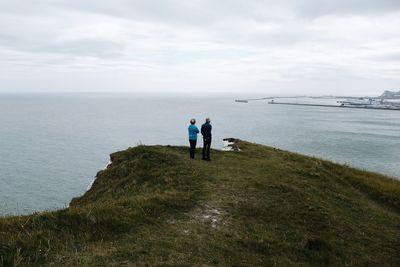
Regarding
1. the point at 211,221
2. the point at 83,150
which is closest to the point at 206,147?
the point at 211,221

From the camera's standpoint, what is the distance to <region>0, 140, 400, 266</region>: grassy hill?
10.9 m

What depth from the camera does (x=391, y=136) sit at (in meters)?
106

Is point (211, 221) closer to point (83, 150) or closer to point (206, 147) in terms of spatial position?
point (206, 147)

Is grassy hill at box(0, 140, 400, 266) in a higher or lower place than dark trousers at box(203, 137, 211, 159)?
lower

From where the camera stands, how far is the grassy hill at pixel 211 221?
35.9ft

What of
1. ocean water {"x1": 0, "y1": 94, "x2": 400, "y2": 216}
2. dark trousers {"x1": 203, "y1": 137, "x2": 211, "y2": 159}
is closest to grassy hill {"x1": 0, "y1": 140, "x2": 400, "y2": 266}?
dark trousers {"x1": 203, "y1": 137, "x2": 211, "y2": 159}

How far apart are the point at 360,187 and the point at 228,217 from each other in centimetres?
1276

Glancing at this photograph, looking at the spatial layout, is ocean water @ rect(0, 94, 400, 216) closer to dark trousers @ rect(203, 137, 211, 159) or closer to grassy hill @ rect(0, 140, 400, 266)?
dark trousers @ rect(203, 137, 211, 159)

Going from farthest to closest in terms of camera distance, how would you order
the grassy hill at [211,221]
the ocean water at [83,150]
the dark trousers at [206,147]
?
1. the ocean water at [83,150]
2. the dark trousers at [206,147]
3. the grassy hill at [211,221]

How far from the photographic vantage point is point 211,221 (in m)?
14.1

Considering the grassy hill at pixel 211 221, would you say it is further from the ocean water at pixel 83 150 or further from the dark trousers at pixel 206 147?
the ocean water at pixel 83 150

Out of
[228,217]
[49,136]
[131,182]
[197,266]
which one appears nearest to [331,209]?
[228,217]

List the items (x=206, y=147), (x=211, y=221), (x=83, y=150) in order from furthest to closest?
(x=83, y=150)
(x=206, y=147)
(x=211, y=221)

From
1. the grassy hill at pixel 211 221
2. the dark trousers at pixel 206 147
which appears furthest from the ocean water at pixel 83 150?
the grassy hill at pixel 211 221
